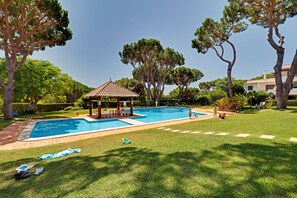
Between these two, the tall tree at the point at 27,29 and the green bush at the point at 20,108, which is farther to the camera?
the green bush at the point at 20,108

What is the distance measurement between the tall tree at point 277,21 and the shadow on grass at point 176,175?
1631 centimetres

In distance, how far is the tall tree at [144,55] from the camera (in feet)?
91.0

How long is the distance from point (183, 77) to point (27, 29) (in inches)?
1156

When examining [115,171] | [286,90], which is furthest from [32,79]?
[286,90]

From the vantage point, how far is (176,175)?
3045 millimetres

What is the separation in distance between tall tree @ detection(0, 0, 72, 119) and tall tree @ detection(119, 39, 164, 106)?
14.0 metres

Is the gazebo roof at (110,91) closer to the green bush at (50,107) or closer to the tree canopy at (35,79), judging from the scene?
the tree canopy at (35,79)

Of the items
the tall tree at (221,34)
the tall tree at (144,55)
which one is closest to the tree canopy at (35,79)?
the tall tree at (144,55)

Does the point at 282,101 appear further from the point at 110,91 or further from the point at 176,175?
the point at 176,175

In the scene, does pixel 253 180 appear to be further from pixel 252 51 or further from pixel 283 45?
pixel 252 51

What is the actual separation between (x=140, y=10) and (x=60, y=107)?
751 inches

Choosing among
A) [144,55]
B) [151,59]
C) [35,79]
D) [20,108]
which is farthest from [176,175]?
[151,59]

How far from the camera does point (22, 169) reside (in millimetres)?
3715

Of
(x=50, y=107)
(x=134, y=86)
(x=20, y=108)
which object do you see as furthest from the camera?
(x=134, y=86)
